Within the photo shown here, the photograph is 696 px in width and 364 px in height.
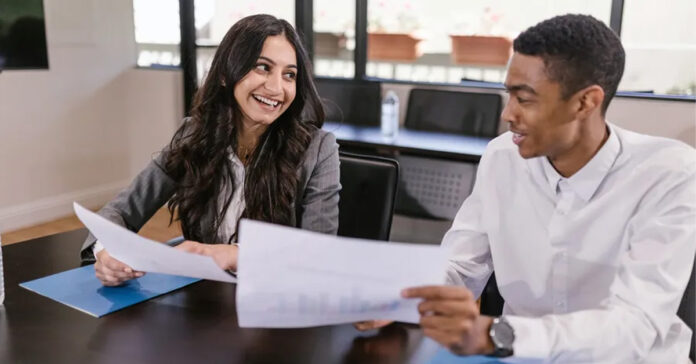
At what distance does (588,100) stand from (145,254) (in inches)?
30.1

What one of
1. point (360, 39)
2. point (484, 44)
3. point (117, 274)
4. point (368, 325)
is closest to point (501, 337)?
point (368, 325)

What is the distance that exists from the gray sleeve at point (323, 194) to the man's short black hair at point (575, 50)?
0.62 metres

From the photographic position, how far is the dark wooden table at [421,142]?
2.81 metres

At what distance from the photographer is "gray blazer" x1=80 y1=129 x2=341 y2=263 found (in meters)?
1.48

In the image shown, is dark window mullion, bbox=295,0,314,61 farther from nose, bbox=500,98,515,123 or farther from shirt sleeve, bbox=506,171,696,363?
shirt sleeve, bbox=506,171,696,363

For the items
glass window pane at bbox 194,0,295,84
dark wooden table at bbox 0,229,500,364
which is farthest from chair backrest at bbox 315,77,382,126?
dark wooden table at bbox 0,229,500,364

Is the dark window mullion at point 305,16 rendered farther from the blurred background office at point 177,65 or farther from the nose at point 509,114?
the nose at point 509,114

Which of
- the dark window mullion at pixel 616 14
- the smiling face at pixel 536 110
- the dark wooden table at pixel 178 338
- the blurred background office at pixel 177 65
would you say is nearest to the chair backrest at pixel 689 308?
the smiling face at pixel 536 110

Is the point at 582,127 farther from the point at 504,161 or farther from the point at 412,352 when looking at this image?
the point at 412,352

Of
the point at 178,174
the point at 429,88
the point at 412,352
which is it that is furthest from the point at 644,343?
the point at 429,88

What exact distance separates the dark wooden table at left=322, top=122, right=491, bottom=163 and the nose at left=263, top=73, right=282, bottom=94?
49.4 inches

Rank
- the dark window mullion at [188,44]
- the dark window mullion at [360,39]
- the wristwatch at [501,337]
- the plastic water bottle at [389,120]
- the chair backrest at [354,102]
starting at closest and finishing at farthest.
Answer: the wristwatch at [501,337] < the plastic water bottle at [389,120] < the chair backrest at [354,102] < the dark window mullion at [360,39] < the dark window mullion at [188,44]

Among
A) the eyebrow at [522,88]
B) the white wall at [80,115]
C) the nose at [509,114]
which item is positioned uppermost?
the eyebrow at [522,88]

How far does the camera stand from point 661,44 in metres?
3.27
